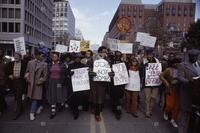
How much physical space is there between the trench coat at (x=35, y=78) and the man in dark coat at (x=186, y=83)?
163 inches

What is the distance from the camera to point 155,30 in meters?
51.7

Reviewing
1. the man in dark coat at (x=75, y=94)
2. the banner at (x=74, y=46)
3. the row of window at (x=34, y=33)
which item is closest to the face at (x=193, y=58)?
the man in dark coat at (x=75, y=94)

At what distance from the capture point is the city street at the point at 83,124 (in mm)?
8602

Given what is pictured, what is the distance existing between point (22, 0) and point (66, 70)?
200 feet

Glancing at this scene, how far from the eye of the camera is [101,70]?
31.8 feet

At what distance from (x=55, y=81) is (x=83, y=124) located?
1517mm

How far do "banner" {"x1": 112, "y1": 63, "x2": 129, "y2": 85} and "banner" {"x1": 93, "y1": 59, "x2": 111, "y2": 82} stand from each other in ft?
1.60

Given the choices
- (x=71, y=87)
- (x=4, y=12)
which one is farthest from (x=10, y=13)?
(x=71, y=87)

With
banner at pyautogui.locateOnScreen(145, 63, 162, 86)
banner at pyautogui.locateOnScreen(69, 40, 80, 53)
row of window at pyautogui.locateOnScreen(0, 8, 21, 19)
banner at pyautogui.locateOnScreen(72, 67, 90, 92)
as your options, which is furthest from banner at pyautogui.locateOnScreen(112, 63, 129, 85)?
row of window at pyautogui.locateOnScreen(0, 8, 21, 19)

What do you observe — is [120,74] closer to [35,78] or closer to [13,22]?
[35,78]

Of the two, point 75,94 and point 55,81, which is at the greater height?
point 55,81

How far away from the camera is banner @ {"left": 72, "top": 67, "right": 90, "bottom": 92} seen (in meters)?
9.94

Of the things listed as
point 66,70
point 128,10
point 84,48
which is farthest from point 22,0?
point 128,10

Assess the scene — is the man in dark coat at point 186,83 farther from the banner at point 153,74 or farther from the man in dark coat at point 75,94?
the man in dark coat at point 75,94
